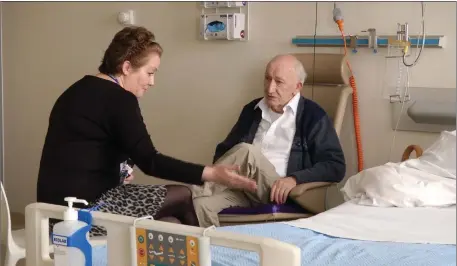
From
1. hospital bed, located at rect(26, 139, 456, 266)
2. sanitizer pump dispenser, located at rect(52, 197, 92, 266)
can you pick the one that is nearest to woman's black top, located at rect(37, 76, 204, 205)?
hospital bed, located at rect(26, 139, 456, 266)

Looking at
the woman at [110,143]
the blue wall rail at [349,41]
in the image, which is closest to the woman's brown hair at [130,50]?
the woman at [110,143]

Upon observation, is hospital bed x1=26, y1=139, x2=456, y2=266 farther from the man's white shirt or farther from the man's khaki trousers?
the man's white shirt

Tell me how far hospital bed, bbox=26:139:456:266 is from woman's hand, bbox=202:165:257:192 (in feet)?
0.50

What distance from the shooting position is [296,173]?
3.28 meters

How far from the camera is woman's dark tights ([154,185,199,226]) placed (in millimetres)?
2715

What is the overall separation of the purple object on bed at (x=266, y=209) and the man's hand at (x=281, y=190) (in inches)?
1.3

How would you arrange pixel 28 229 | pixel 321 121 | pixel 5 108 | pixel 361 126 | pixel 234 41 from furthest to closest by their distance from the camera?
pixel 5 108
pixel 234 41
pixel 361 126
pixel 321 121
pixel 28 229

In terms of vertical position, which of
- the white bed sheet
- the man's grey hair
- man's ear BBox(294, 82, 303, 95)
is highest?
the man's grey hair

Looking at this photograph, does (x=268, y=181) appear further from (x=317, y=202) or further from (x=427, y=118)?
(x=427, y=118)

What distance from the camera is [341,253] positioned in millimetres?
2096

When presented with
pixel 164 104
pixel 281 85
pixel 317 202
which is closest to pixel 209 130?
pixel 164 104

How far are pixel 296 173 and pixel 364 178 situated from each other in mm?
450

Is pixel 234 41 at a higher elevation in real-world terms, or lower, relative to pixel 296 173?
higher

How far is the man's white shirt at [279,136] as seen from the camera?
3461 mm
